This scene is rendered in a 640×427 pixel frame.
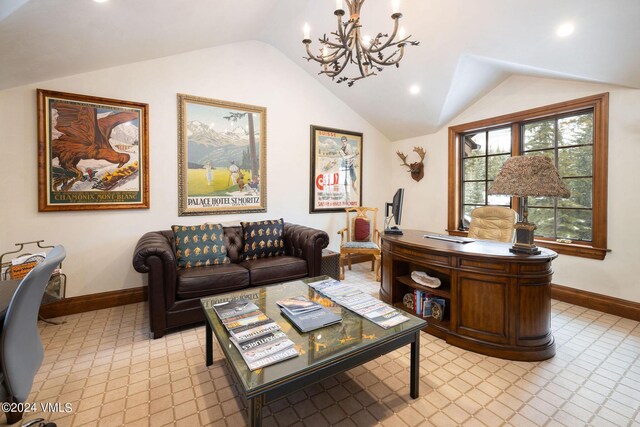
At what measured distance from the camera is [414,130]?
16.1 ft

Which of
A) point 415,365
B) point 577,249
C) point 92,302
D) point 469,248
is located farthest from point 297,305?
point 577,249

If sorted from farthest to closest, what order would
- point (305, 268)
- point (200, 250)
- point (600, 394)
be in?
1. point (305, 268)
2. point (200, 250)
3. point (600, 394)

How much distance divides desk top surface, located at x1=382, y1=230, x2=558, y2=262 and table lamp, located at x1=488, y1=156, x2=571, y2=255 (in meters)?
0.10

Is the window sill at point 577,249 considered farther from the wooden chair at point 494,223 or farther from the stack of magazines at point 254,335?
the stack of magazines at point 254,335

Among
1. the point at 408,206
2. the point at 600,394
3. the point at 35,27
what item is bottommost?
the point at 600,394

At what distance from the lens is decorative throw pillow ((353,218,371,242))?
4652 mm

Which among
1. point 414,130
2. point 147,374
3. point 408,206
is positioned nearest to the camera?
point 147,374

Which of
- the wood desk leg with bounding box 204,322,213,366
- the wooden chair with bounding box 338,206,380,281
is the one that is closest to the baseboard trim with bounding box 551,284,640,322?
the wooden chair with bounding box 338,206,380,281

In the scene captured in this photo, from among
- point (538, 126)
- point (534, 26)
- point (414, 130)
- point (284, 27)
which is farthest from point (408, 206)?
point (284, 27)

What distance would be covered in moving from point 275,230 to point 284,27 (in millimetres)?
2688

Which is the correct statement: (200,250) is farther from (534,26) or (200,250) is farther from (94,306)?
(534,26)

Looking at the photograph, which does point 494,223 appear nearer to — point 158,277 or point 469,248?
point 469,248

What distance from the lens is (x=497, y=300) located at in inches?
87.5

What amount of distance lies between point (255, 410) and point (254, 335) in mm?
425
